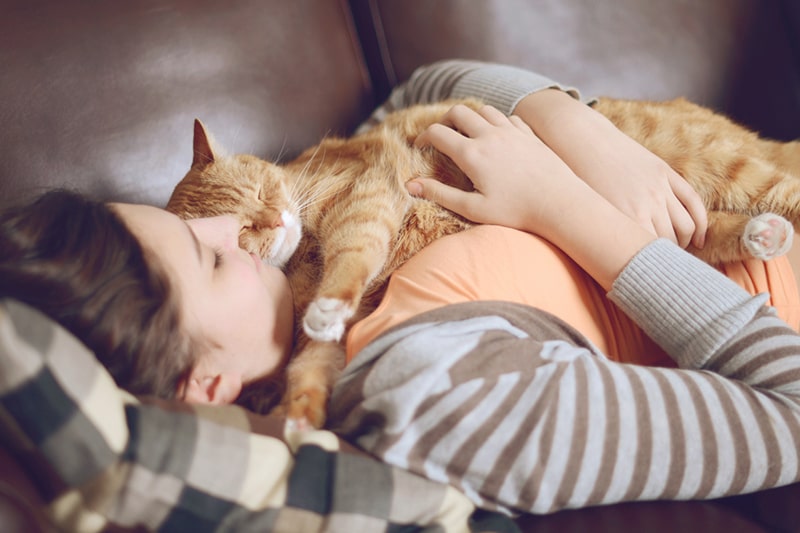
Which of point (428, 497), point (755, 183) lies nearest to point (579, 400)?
point (428, 497)

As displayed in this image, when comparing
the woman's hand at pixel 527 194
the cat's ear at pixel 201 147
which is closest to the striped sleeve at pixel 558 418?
the woman's hand at pixel 527 194

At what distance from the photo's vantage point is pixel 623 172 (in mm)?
1154

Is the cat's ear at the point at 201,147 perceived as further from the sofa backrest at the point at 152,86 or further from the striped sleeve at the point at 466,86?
the striped sleeve at the point at 466,86

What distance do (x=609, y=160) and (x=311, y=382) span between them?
766 millimetres

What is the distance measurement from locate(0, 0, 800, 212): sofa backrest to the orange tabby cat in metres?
0.15

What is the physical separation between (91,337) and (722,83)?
1.97 meters

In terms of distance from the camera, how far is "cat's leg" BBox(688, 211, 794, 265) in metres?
1.06

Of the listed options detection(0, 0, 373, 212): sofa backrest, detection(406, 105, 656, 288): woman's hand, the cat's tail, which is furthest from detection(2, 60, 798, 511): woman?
the cat's tail

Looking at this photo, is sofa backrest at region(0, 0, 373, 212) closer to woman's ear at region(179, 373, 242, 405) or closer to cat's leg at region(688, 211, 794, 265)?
woman's ear at region(179, 373, 242, 405)

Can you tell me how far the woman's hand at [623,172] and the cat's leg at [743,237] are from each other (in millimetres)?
29

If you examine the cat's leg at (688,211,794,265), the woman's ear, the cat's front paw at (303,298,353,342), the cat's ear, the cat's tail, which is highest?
the cat's ear

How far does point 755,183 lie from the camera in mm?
1238

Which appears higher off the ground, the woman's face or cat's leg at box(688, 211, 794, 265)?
the woman's face

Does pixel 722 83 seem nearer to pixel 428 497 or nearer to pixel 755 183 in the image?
pixel 755 183
